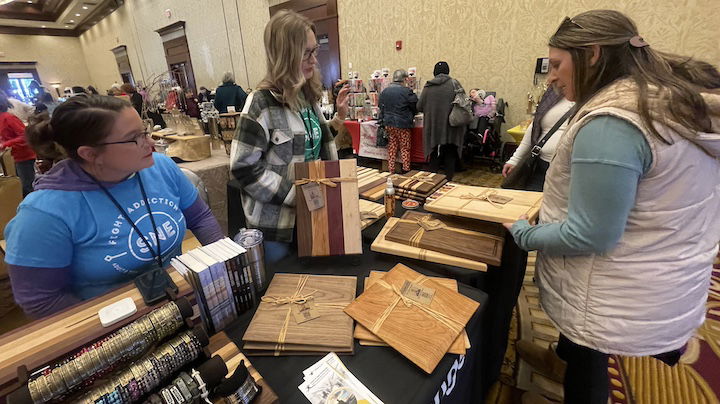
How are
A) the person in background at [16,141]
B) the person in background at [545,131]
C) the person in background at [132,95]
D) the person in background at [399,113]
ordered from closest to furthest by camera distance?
the person in background at [545,131] → the person in background at [16,141] → the person in background at [399,113] → the person in background at [132,95]

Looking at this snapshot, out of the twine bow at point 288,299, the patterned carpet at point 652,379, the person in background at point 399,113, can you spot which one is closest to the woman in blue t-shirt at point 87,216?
the twine bow at point 288,299

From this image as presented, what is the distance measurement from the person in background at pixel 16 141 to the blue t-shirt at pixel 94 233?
4.01m

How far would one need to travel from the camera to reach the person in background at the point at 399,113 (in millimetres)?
4309

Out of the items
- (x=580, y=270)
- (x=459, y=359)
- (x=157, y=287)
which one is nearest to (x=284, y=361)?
(x=157, y=287)

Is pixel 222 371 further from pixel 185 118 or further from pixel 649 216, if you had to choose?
pixel 185 118

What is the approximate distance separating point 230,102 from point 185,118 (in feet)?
9.22

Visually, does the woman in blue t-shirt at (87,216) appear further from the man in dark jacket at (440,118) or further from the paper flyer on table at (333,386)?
the man in dark jacket at (440,118)

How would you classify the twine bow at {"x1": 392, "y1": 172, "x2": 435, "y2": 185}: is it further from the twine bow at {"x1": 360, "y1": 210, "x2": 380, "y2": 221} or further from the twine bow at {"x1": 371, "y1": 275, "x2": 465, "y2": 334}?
the twine bow at {"x1": 371, "y1": 275, "x2": 465, "y2": 334}

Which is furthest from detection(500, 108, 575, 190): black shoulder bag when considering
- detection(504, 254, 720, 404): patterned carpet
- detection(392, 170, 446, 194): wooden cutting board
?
detection(504, 254, 720, 404): patterned carpet

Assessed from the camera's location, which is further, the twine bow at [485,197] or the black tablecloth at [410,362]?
the twine bow at [485,197]

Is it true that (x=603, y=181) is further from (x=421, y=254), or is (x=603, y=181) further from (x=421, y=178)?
(x=421, y=178)

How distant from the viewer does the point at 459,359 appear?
784 millimetres

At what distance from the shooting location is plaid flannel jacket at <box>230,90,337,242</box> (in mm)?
1238

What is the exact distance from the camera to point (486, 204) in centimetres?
119
